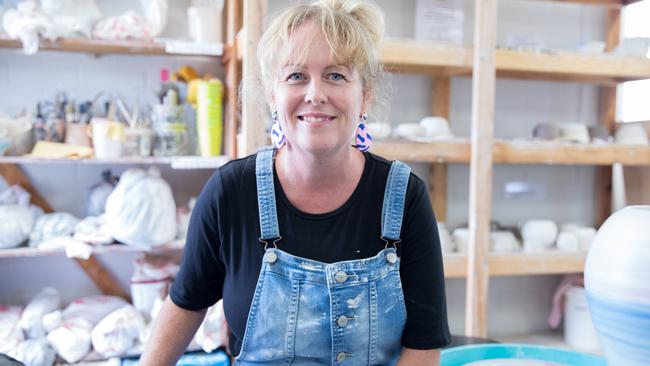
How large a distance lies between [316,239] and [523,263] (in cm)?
157

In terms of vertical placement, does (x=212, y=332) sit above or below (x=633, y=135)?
below

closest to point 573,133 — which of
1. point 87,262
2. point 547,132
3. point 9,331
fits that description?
point 547,132

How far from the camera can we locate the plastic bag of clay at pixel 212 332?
7.00 ft

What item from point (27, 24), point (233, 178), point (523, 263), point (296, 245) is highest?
point (27, 24)

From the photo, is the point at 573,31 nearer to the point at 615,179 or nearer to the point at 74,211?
the point at 615,179

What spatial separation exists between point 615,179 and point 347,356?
2308 millimetres

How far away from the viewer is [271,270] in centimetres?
105

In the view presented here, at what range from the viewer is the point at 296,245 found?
107cm

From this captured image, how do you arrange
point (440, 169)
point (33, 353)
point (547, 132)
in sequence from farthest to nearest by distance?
point (440, 169)
point (547, 132)
point (33, 353)

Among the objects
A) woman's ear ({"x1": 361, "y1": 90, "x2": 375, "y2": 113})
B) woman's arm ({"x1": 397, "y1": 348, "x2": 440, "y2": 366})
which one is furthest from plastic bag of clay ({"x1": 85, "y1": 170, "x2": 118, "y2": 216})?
woman's arm ({"x1": 397, "y1": 348, "x2": 440, "y2": 366})

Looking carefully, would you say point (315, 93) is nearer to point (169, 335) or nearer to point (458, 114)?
point (169, 335)

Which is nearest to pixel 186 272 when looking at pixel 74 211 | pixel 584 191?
pixel 74 211

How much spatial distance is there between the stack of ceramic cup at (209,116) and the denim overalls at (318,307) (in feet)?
4.00

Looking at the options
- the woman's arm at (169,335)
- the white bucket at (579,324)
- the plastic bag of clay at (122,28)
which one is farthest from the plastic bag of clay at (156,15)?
the white bucket at (579,324)
